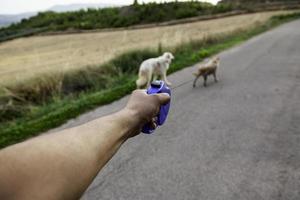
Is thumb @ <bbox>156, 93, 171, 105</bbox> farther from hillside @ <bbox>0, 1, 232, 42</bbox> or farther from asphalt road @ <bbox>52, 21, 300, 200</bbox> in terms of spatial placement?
hillside @ <bbox>0, 1, 232, 42</bbox>

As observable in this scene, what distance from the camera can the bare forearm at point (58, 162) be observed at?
4.58 ft

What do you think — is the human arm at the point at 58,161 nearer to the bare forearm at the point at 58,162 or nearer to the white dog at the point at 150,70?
the bare forearm at the point at 58,162

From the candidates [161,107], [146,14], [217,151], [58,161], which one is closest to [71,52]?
[217,151]

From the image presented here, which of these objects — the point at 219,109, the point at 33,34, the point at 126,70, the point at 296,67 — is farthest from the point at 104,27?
the point at 219,109

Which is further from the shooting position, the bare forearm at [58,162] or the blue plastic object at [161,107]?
the blue plastic object at [161,107]

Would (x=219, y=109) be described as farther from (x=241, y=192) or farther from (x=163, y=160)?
(x=241, y=192)

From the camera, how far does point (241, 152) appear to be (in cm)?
477

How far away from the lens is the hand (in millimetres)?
2235

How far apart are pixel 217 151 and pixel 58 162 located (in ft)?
11.7

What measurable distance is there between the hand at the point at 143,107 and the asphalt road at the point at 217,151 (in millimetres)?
1657

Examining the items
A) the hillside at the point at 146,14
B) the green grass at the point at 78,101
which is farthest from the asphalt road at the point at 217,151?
the hillside at the point at 146,14

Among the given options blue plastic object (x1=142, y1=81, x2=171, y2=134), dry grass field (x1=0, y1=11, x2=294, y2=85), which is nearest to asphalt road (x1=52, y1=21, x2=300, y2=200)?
blue plastic object (x1=142, y1=81, x2=171, y2=134)

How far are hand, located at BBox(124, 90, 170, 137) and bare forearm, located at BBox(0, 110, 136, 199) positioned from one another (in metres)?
0.35

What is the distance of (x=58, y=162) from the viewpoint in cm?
152
